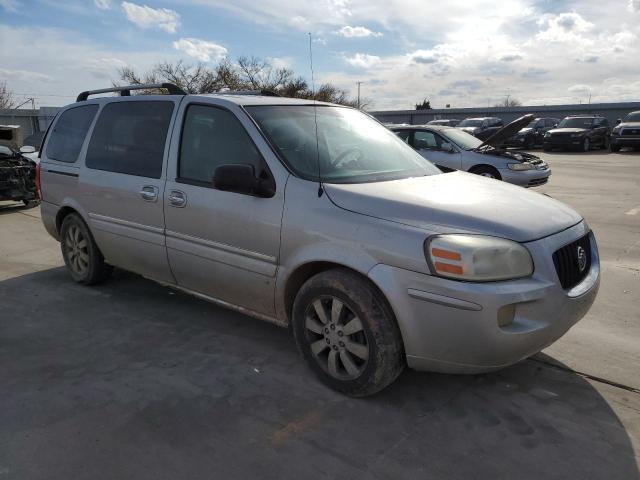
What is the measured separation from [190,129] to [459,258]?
2357 millimetres

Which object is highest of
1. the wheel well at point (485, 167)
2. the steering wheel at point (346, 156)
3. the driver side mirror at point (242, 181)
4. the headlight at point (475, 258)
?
the steering wheel at point (346, 156)

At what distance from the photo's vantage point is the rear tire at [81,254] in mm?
5070

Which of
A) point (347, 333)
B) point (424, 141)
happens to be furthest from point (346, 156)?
point (424, 141)

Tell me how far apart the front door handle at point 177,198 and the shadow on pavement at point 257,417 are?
1004 mm

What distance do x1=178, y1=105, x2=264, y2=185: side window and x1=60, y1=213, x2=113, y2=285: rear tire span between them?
5.38 feet

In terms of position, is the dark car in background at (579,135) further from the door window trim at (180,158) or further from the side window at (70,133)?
the door window trim at (180,158)

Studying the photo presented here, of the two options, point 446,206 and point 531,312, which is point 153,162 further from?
point 531,312

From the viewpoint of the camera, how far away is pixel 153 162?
167 inches

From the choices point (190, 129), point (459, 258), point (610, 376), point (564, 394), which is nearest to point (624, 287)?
point (610, 376)

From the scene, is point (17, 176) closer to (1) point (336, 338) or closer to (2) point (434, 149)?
(2) point (434, 149)

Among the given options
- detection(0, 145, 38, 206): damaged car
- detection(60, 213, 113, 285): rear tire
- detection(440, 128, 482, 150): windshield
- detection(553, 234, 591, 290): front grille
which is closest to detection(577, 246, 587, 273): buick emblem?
detection(553, 234, 591, 290): front grille

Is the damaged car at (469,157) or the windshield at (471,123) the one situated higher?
the windshield at (471,123)

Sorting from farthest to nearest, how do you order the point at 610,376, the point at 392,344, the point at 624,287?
the point at 624,287
the point at 610,376
the point at 392,344

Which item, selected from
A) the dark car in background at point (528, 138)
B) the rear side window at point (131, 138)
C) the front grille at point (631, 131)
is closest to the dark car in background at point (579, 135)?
the front grille at point (631, 131)
